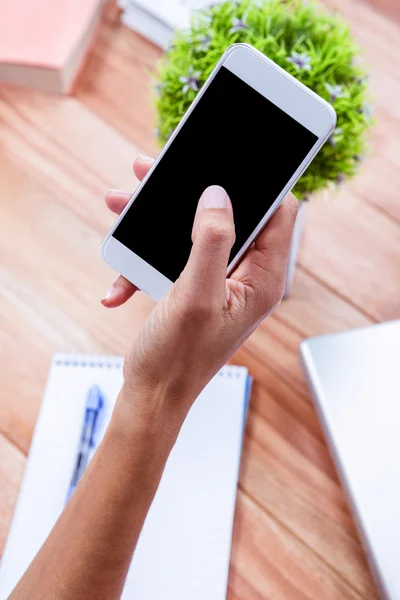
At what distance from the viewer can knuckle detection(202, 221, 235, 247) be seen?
0.40 meters

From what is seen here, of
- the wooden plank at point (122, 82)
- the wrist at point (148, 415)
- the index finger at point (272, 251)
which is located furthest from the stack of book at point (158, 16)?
the wrist at point (148, 415)

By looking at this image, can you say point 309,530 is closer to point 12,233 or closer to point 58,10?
point 12,233

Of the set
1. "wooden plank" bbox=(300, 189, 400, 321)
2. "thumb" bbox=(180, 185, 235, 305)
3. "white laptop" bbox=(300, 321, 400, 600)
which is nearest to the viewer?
"thumb" bbox=(180, 185, 235, 305)

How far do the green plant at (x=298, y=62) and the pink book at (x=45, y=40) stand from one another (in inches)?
9.3

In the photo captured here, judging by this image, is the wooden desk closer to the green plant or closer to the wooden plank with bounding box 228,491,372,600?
the wooden plank with bounding box 228,491,372,600

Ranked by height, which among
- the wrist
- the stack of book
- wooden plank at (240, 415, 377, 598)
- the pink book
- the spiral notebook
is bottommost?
the spiral notebook

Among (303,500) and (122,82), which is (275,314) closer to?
(303,500)

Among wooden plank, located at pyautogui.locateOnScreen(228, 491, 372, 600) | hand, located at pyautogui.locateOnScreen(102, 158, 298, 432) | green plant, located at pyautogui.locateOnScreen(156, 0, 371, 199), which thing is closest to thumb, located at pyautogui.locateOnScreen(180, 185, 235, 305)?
hand, located at pyautogui.locateOnScreen(102, 158, 298, 432)

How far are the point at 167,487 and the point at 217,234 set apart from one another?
0.28m

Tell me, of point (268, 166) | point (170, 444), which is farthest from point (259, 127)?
point (170, 444)

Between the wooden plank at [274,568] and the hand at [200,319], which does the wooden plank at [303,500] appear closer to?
the wooden plank at [274,568]

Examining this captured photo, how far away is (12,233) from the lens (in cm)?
68

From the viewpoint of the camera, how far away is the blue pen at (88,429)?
57 centimetres

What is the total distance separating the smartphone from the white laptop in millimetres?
154
